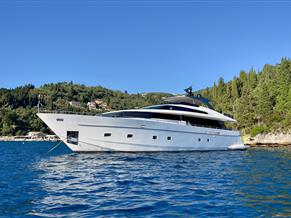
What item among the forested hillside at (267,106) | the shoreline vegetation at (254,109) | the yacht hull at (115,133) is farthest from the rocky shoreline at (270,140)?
the yacht hull at (115,133)

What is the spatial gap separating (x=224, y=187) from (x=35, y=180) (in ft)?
26.1

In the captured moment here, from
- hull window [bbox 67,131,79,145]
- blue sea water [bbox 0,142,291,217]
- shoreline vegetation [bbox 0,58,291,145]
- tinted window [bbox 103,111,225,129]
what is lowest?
blue sea water [bbox 0,142,291,217]

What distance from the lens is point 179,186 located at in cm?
1252

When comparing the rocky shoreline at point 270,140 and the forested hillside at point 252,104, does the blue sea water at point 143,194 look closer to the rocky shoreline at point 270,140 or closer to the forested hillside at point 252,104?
the rocky shoreline at point 270,140

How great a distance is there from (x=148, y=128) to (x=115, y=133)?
9.74 ft

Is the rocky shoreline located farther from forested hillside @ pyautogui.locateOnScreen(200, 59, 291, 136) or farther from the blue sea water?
the blue sea water

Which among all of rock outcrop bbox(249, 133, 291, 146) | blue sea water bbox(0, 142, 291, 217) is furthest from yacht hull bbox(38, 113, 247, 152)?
rock outcrop bbox(249, 133, 291, 146)

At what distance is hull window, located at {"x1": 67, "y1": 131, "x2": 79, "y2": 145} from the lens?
26.2 m

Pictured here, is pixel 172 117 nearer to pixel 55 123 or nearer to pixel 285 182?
pixel 55 123

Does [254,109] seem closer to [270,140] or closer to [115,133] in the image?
[270,140]

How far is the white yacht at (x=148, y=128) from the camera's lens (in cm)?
2606

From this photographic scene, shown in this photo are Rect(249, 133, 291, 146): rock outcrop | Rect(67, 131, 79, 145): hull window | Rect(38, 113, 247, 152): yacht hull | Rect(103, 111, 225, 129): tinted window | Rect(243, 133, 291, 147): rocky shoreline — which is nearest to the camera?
Rect(38, 113, 247, 152): yacht hull

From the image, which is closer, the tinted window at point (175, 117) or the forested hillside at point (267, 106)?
the tinted window at point (175, 117)

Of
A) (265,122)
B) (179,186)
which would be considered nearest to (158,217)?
(179,186)
